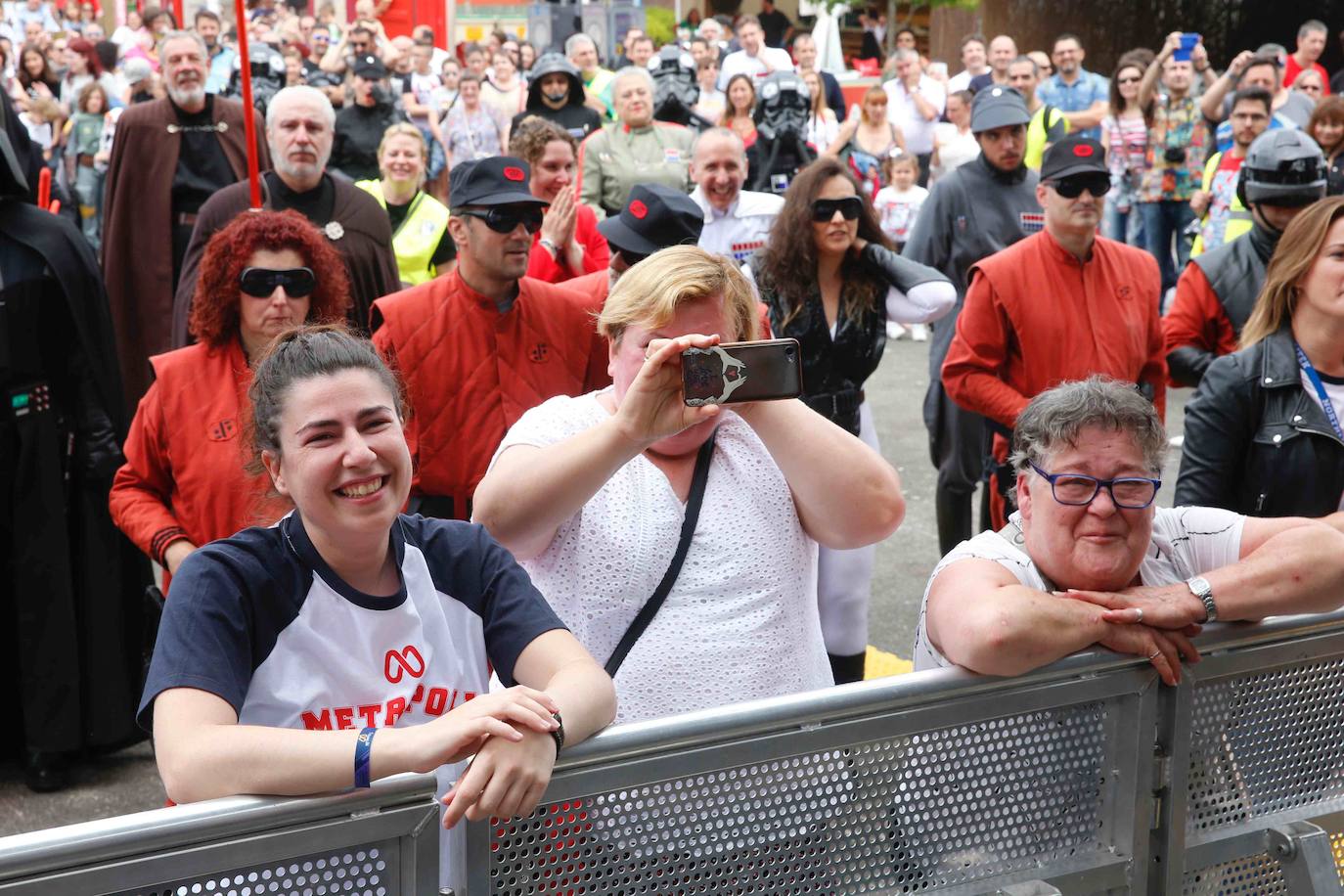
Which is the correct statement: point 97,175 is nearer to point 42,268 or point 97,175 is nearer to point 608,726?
point 42,268

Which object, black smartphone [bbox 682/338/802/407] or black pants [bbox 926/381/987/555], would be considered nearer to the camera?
black smartphone [bbox 682/338/802/407]

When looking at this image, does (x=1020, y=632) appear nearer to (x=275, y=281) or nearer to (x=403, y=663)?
(x=403, y=663)

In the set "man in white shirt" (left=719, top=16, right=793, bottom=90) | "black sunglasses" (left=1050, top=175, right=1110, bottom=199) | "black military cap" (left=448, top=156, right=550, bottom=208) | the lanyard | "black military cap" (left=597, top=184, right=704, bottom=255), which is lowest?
the lanyard

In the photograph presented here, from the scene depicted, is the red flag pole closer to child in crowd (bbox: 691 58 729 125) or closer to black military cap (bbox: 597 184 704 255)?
black military cap (bbox: 597 184 704 255)

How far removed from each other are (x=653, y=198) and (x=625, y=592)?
2.04 meters

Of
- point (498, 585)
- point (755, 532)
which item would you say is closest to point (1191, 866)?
point (755, 532)

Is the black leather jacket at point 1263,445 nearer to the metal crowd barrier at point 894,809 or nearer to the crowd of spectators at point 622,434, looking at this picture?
the crowd of spectators at point 622,434

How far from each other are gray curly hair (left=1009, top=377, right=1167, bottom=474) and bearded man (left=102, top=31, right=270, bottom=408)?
4770 mm

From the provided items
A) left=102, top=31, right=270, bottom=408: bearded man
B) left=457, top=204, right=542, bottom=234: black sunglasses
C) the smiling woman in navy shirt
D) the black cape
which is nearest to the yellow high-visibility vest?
left=102, top=31, right=270, bottom=408: bearded man

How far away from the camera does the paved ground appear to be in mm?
4344

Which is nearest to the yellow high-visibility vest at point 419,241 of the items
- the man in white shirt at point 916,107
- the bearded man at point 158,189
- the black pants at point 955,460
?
the bearded man at point 158,189

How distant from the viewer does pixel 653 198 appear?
433 cm

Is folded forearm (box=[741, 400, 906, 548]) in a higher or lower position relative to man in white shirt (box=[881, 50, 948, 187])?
lower

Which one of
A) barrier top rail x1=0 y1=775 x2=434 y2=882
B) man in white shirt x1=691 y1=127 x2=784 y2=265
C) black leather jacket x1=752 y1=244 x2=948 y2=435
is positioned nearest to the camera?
barrier top rail x1=0 y1=775 x2=434 y2=882
